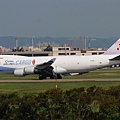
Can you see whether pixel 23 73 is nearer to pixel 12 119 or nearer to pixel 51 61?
pixel 51 61

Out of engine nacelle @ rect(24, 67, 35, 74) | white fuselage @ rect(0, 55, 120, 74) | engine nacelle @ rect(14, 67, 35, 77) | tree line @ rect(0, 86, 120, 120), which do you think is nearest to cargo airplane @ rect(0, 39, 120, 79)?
white fuselage @ rect(0, 55, 120, 74)

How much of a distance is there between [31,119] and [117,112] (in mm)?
3408

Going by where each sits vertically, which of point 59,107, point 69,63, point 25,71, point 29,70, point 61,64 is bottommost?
point 59,107

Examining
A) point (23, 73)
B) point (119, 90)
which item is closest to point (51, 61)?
point (23, 73)

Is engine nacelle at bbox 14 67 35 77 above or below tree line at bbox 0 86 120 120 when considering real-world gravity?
above

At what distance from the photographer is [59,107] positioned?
19.5m

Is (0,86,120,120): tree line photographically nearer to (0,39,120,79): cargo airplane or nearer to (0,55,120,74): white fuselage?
(0,39,120,79): cargo airplane

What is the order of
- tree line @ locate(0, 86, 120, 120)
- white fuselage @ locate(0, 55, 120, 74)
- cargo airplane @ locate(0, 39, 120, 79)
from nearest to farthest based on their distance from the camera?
tree line @ locate(0, 86, 120, 120) → cargo airplane @ locate(0, 39, 120, 79) → white fuselage @ locate(0, 55, 120, 74)

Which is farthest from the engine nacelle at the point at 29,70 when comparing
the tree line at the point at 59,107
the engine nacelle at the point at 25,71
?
the tree line at the point at 59,107

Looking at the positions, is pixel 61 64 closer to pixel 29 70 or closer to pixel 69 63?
pixel 69 63

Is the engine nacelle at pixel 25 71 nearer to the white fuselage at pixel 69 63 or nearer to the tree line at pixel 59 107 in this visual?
the white fuselage at pixel 69 63

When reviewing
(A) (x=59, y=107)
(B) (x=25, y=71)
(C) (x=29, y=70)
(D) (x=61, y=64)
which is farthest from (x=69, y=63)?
(A) (x=59, y=107)

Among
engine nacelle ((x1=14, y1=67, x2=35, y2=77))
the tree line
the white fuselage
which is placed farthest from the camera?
the white fuselage

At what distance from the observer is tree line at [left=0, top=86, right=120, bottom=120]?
19359mm
